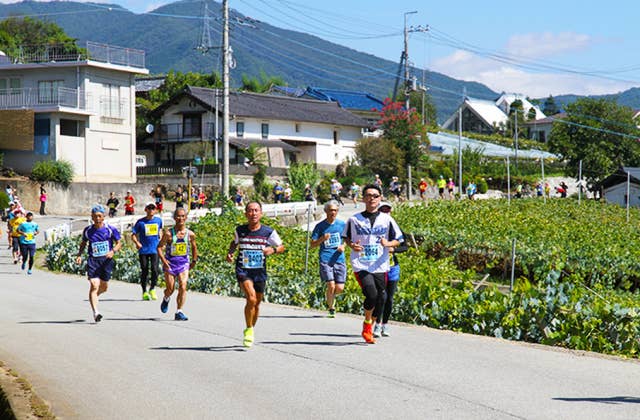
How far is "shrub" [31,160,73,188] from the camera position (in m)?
47.9

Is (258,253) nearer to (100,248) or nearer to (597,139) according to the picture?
(100,248)

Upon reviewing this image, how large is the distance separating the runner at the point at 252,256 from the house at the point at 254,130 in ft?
161

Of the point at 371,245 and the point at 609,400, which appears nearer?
the point at 609,400

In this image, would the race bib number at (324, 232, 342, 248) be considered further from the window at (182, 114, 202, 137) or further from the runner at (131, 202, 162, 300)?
the window at (182, 114, 202, 137)

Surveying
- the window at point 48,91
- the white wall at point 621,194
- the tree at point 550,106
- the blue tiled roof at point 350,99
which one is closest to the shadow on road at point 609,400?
the window at point 48,91

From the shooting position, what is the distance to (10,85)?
2137 inches

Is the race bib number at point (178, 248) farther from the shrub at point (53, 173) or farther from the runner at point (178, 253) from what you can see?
the shrub at point (53, 173)

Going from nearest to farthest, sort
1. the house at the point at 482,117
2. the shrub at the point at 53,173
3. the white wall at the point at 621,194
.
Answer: the shrub at the point at 53,173 < the white wall at the point at 621,194 < the house at the point at 482,117

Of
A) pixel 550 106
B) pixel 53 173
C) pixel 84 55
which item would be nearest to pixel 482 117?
pixel 550 106

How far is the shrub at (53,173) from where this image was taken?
4788 cm

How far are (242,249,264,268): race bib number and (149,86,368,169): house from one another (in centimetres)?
4925

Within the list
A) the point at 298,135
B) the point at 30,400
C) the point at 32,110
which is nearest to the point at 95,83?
the point at 32,110

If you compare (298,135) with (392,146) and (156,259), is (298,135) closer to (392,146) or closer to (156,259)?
(392,146)

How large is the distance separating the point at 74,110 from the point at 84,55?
477 centimetres
